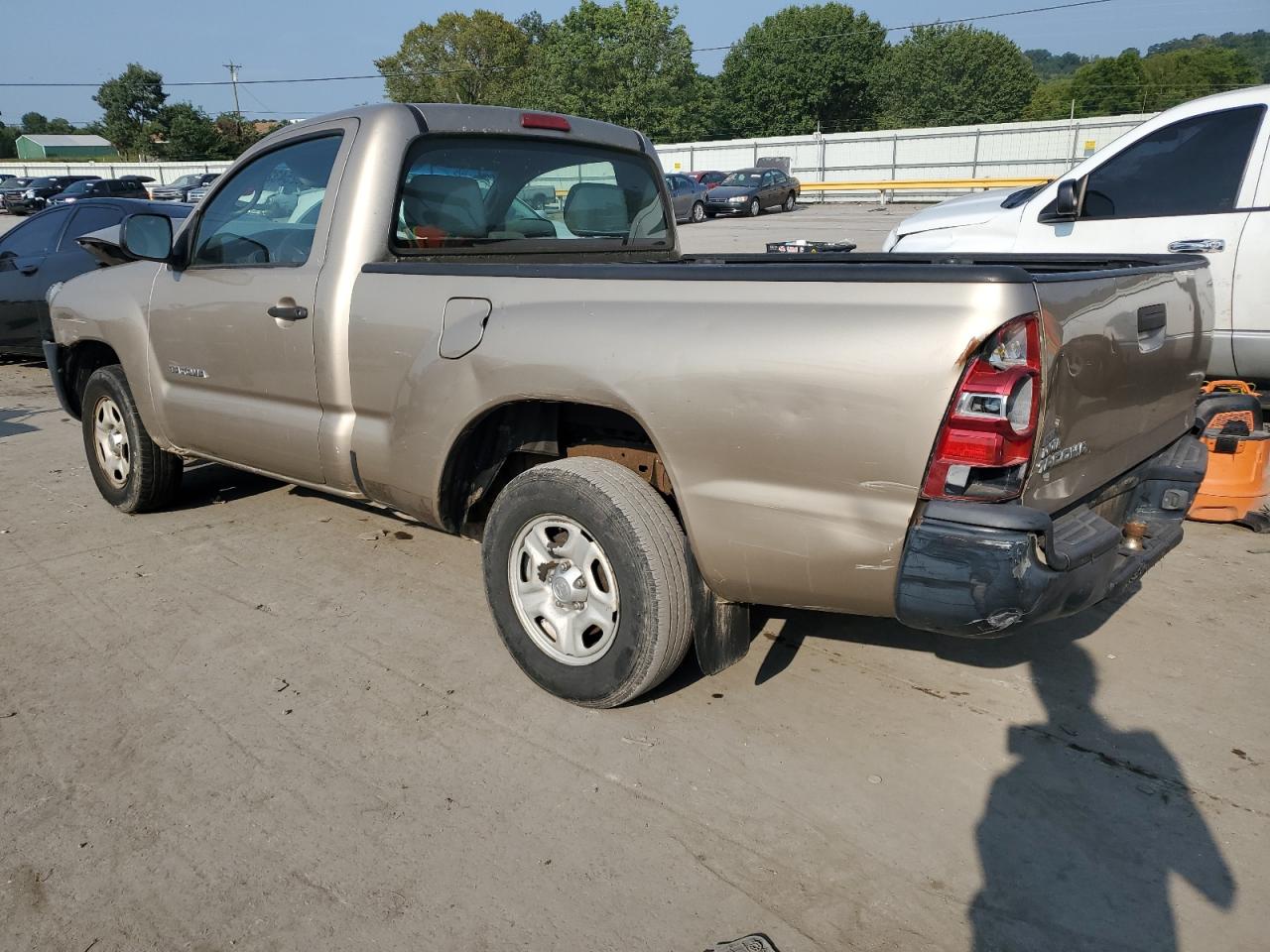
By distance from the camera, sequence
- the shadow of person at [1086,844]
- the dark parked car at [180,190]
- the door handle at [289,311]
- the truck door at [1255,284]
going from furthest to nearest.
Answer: the dark parked car at [180,190]
the truck door at [1255,284]
the door handle at [289,311]
the shadow of person at [1086,844]

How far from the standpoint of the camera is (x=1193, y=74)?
83.9 meters

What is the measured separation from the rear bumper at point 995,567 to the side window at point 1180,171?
3.99 meters

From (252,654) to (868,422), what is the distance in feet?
8.41

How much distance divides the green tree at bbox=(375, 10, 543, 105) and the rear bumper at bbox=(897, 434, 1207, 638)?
84.5m

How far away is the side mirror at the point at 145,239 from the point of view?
4582 millimetres

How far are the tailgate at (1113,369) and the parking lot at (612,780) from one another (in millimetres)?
852

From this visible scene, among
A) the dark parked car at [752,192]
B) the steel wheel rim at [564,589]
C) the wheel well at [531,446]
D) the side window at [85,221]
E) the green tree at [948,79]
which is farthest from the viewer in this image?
the green tree at [948,79]

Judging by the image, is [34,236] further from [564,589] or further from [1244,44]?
[1244,44]

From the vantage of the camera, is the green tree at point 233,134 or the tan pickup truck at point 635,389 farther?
the green tree at point 233,134

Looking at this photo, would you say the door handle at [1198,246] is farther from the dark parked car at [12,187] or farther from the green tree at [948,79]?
the green tree at [948,79]

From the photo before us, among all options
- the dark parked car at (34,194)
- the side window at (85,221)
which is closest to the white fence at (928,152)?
the dark parked car at (34,194)

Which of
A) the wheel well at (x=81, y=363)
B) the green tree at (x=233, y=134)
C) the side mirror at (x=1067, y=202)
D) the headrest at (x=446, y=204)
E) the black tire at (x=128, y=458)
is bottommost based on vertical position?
the black tire at (x=128, y=458)

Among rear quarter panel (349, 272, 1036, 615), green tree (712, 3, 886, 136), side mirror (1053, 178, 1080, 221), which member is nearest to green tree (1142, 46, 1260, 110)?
green tree (712, 3, 886, 136)

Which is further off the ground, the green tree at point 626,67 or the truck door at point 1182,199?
the green tree at point 626,67
